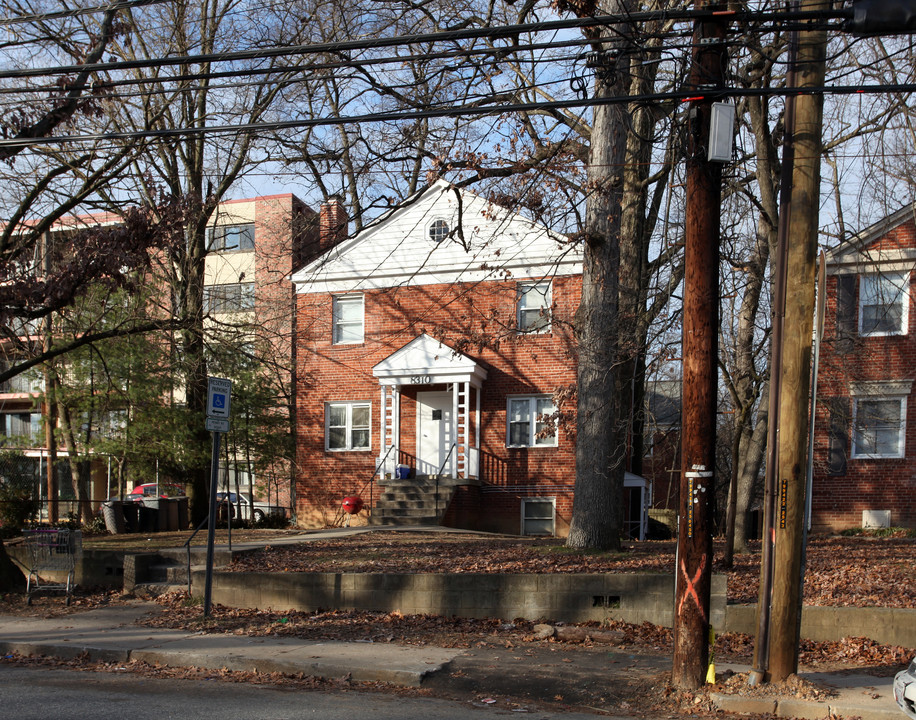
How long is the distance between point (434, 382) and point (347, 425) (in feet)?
11.6

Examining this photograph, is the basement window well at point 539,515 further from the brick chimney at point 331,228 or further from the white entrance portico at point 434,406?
the brick chimney at point 331,228

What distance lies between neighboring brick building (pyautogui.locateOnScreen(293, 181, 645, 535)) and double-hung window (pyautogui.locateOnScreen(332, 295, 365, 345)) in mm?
34

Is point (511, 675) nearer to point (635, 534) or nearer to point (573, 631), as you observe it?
point (573, 631)

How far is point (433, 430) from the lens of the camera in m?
23.9

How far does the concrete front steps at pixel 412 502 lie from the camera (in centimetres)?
2159

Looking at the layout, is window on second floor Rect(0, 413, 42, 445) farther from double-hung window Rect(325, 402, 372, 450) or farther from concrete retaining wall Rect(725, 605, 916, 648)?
concrete retaining wall Rect(725, 605, 916, 648)

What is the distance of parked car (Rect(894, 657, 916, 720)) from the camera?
646 cm

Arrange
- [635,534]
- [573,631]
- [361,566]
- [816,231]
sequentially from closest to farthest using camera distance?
[816,231] → [573,631] → [361,566] → [635,534]

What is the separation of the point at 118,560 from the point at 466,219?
13317 mm

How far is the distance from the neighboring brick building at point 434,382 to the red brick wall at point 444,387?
3 cm

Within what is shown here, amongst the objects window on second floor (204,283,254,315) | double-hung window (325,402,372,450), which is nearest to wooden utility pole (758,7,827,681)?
window on second floor (204,283,254,315)

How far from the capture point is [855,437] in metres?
22.0

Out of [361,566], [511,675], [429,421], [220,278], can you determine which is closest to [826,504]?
[429,421]

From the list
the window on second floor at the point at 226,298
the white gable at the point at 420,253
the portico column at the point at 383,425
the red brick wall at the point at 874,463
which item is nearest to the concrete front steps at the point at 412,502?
the portico column at the point at 383,425
